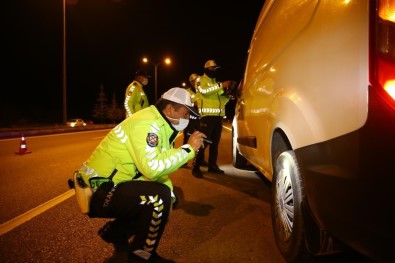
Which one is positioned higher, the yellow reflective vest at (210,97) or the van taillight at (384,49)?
the van taillight at (384,49)

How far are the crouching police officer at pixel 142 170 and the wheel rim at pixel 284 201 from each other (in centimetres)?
66

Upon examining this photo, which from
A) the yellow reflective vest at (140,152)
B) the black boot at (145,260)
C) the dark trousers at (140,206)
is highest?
the yellow reflective vest at (140,152)

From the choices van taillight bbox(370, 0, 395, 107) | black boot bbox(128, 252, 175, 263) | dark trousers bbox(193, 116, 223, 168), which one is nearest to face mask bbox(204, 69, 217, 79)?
dark trousers bbox(193, 116, 223, 168)

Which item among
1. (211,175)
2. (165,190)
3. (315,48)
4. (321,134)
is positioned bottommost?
(211,175)

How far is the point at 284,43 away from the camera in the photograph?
8.61 ft

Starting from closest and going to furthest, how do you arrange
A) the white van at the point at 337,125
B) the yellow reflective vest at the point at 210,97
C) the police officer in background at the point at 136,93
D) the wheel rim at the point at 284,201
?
the white van at the point at 337,125 < the wheel rim at the point at 284,201 < the yellow reflective vest at the point at 210,97 < the police officer in background at the point at 136,93

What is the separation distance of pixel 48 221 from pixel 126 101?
3.48 m

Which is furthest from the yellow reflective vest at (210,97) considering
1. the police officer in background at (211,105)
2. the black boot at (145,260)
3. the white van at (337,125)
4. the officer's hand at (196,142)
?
the black boot at (145,260)

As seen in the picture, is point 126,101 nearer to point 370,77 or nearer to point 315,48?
point 315,48

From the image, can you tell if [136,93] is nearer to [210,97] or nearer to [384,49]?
[210,97]

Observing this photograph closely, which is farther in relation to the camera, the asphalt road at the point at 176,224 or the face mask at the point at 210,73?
the face mask at the point at 210,73

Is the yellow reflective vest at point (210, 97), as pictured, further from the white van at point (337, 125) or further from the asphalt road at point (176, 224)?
the white van at point (337, 125)

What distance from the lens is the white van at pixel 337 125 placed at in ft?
4.85

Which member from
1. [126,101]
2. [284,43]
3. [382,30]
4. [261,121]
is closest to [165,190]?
[261,121]
